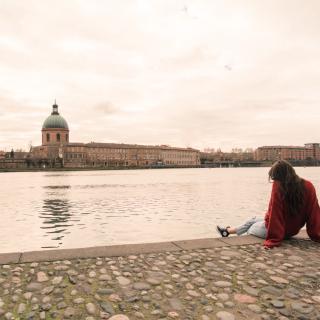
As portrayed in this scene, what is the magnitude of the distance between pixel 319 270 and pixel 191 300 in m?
2.34

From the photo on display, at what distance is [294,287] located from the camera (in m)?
5.39

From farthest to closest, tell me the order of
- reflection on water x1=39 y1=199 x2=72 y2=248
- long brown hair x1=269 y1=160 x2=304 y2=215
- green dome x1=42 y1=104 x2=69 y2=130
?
green dome x1=42 y1=104 x2=69 y2=130 → reflection on water x1=39 y1=199 x2=72 y2=248 → long brown hair x1=269 y1=160 x2=304 y2=215

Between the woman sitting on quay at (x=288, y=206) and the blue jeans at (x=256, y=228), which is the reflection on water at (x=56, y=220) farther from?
the woman sitting on quay at (x=288, y=206)

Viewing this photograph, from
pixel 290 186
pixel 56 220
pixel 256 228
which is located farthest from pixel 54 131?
pixel 290 186

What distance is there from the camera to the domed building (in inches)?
7234

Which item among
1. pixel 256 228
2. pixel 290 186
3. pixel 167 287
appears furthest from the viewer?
→ pixel 256 228

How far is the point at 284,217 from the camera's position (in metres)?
7.52

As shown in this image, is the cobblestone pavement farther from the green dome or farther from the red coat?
the green dome

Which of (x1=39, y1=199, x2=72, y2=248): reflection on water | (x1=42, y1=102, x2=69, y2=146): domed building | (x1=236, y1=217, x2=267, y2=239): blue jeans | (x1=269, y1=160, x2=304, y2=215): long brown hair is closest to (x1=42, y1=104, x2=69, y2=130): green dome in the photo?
(x1=42, y1=102, x2=69, y2=146): domed building

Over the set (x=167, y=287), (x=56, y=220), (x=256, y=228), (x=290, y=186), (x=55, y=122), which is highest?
(x=55, y=122)

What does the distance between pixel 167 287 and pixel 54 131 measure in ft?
611

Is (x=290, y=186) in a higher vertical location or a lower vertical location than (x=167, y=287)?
higher

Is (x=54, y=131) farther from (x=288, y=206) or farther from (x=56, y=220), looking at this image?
(x=288, y=206)

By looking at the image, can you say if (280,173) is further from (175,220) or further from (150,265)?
(175,220)
